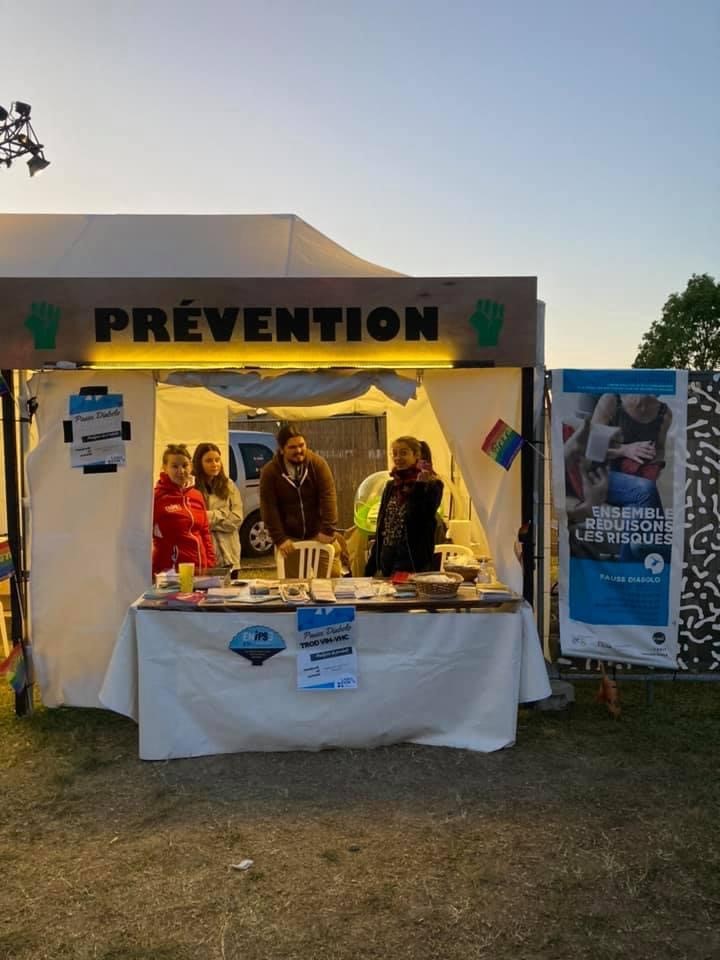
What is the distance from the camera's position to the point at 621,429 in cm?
464

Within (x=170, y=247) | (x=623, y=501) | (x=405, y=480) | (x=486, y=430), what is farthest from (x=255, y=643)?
(x=170, y=247)

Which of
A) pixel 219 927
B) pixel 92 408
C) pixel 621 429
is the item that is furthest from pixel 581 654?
pixel 92 408

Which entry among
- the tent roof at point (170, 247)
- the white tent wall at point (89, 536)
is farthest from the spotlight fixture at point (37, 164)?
the white tent wall at point (89, 536)

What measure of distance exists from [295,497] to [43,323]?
6.78 feet

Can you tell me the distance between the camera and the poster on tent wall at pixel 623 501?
4633 mm

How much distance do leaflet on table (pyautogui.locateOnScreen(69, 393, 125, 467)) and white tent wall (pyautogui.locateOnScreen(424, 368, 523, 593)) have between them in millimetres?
1880

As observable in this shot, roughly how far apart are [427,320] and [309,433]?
7221mm

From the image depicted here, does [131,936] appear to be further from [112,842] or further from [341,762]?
[341,762]

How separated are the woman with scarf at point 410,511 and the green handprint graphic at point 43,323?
→ 7.29 feet

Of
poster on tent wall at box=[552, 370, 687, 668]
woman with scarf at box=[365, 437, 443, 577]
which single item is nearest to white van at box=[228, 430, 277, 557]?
woman with scarf at box=[365, 437, 443, 577]

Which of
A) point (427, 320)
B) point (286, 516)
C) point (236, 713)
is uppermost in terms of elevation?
point (427, 320)

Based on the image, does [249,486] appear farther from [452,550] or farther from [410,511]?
[410,511]

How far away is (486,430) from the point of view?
4637 mm

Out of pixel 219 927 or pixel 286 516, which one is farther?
pixel 286 516
